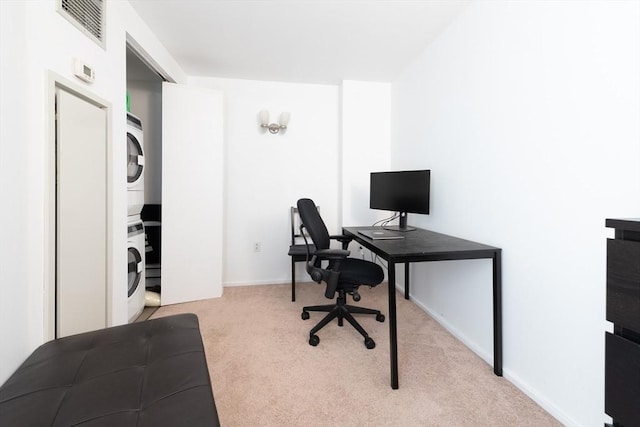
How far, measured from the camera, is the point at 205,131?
274 centimetres

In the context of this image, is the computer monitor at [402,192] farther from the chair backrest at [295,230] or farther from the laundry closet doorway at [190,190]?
the laundry closet doorway at [190,190]

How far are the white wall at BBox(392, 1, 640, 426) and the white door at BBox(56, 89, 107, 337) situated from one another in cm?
233

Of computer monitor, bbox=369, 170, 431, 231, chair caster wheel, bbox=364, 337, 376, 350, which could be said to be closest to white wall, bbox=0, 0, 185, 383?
chair caster wheel, bbox=364, 337, 376, 350

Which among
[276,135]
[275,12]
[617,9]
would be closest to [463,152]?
[617,9]

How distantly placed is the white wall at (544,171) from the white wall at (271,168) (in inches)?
59.3

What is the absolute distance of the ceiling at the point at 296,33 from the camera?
1.89m

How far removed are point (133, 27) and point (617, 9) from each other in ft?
8.79

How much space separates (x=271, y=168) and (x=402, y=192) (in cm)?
160

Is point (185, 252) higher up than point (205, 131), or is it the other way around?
point (205, 131)

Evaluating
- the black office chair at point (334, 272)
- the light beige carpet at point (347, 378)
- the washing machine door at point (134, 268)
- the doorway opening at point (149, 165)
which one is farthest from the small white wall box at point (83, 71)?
the light beige carpet at point (347, 378)

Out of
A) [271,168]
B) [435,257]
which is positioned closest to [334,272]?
[435,257]

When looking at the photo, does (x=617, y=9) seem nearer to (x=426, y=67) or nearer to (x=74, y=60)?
(x=426, y=67)

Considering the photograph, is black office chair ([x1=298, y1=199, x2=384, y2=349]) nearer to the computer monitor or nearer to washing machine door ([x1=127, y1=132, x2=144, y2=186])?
the computer monitor

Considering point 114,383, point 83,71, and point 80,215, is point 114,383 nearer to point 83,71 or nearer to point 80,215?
point 80,215
